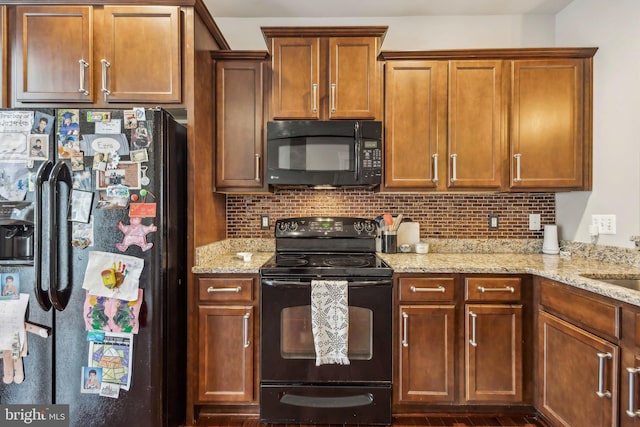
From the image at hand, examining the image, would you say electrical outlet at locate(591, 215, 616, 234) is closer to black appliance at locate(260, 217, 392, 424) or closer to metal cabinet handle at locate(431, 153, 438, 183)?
metal cabinet handle at locate(431, 153, 438, 183)

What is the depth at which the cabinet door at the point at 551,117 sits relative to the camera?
2.19 metres

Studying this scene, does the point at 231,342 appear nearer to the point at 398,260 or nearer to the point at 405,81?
the point at 398,260

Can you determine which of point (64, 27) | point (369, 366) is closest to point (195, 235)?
point (369, 366)

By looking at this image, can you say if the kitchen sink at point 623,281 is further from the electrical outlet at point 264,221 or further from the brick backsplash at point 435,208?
the electrical outlet at point 264,221

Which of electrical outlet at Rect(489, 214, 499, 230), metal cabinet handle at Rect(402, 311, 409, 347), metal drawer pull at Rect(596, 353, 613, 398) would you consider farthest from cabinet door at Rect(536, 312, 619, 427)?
electrical outlet at Rect(489, 214, 499, 230)

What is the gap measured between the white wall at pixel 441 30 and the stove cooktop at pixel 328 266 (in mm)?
1726

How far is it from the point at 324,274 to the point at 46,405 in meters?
1.56

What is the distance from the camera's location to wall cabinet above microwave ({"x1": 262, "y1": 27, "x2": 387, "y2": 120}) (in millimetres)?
2170

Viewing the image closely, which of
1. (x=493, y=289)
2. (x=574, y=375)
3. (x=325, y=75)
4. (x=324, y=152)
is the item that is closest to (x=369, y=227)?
(x=324, y=152)

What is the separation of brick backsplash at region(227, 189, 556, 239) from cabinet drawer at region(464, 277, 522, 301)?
2.18 feet

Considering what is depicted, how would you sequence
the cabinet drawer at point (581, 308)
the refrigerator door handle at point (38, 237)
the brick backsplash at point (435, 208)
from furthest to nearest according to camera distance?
the brick backsplash at point (435, 208) → the refrigerator door handle at point (38, 237) → the cabinet drawer at point (581, 308)

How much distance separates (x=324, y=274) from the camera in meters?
1.87

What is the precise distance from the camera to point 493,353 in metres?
1.90

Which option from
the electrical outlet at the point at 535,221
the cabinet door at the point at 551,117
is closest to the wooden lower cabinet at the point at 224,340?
the cabinet door at the point at 551,117
